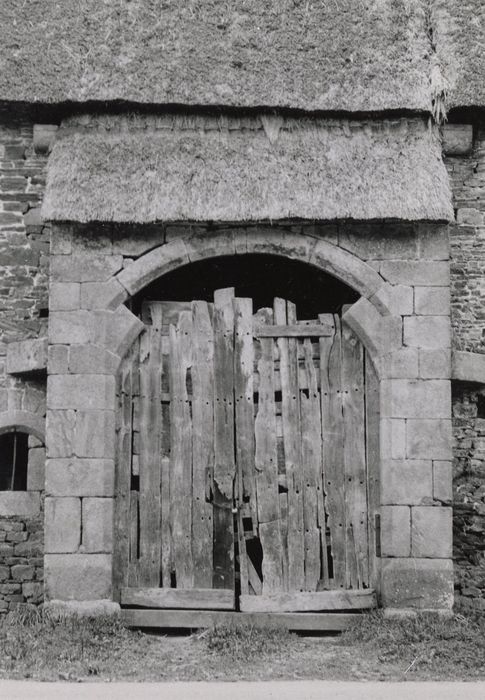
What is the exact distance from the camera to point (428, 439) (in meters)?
8.70

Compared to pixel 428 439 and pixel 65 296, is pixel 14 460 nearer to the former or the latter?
pixel 65 296

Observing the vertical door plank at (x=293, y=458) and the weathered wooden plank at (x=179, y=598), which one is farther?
the vertical door plank at (x=293, y=458)

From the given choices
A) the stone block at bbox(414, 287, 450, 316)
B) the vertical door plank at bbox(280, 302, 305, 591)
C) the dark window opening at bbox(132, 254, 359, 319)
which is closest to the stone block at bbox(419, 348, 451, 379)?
the stone block at bbox(414, 287, 450, 316)

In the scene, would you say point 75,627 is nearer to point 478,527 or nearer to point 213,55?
point 478,527

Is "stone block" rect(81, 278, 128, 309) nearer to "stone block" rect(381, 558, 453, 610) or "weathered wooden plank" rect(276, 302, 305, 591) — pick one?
"weathered wooden plank" rect(276, 302, 305, 591)

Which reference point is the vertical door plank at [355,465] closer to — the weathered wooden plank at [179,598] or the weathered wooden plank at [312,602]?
the weathered wooden plank at [312,602]

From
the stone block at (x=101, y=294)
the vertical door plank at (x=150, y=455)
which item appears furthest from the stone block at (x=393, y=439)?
the stone block at (x=101, y=294)

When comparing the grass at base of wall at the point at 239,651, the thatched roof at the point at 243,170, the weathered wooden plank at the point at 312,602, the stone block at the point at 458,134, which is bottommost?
the grass at base of wall at the point at 239,651

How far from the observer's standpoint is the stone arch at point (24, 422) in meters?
9.62

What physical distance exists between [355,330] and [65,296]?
2.63m

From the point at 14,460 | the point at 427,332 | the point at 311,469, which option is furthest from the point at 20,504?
the point at 427,332

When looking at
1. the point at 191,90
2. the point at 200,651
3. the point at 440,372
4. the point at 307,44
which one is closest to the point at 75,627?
the point at 200,651

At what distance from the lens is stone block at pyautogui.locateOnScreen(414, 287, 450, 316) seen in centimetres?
886

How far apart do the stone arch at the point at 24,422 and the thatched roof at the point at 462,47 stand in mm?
5004
